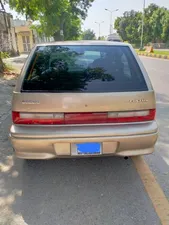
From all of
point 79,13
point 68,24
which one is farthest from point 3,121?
point 79,13

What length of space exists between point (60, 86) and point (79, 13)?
3610 centimetres

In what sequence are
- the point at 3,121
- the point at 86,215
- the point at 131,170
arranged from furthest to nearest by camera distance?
the point at 3,121 → the point at 131,170 → the point at 86,215

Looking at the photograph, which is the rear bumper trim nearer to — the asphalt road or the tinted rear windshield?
the asphalt road

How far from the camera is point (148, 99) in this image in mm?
2344

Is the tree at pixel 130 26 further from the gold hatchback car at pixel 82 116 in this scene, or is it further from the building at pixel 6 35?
the gold hatchback car at pixel 82 116

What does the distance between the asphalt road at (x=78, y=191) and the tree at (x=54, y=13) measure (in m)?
9.21

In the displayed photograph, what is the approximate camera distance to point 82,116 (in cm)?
231

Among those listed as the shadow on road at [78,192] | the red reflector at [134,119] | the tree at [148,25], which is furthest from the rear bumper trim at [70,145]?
the tree at [148,25]

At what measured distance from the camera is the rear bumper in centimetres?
226

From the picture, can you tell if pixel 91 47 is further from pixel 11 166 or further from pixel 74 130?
pixel 11 166

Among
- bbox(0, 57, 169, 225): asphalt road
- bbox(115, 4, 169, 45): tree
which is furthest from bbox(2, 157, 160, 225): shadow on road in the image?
bbox(115, 4, 169, 45): tree

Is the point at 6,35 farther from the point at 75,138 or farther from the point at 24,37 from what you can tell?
the point at 75,138

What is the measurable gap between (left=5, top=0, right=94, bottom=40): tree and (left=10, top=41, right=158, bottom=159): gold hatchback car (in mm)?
9179

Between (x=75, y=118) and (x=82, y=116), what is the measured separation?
0.27 ft
